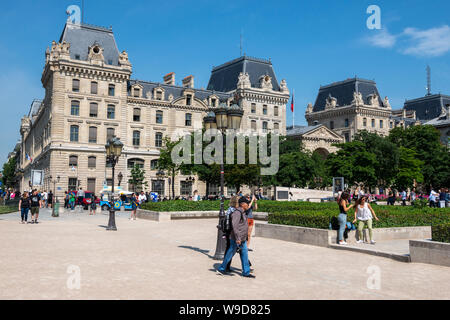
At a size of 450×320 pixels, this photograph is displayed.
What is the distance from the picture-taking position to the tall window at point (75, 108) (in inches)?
2171

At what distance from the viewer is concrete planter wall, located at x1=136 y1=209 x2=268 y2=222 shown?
89.0 ft

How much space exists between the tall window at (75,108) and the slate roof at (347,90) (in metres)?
50.6

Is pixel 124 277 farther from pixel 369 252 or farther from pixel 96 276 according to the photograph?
pixel 369 252

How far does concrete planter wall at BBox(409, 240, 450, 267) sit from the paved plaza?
0.30 meters

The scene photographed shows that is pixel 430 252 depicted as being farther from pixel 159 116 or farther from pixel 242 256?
pixel 159 116

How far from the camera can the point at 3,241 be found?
15.9 meters

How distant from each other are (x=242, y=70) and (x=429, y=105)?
51016mm

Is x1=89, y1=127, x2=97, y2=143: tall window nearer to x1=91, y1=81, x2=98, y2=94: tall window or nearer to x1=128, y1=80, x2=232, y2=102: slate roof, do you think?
x1=91, y1=81, x2=98, y2=94: tall window

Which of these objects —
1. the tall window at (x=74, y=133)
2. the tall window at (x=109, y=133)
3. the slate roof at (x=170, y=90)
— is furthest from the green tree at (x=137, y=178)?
the slate roof at (x=170, y=90)

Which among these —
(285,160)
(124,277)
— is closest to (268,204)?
(124,277)

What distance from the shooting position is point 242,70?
230 feet

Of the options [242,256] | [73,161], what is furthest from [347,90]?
[242,256]
